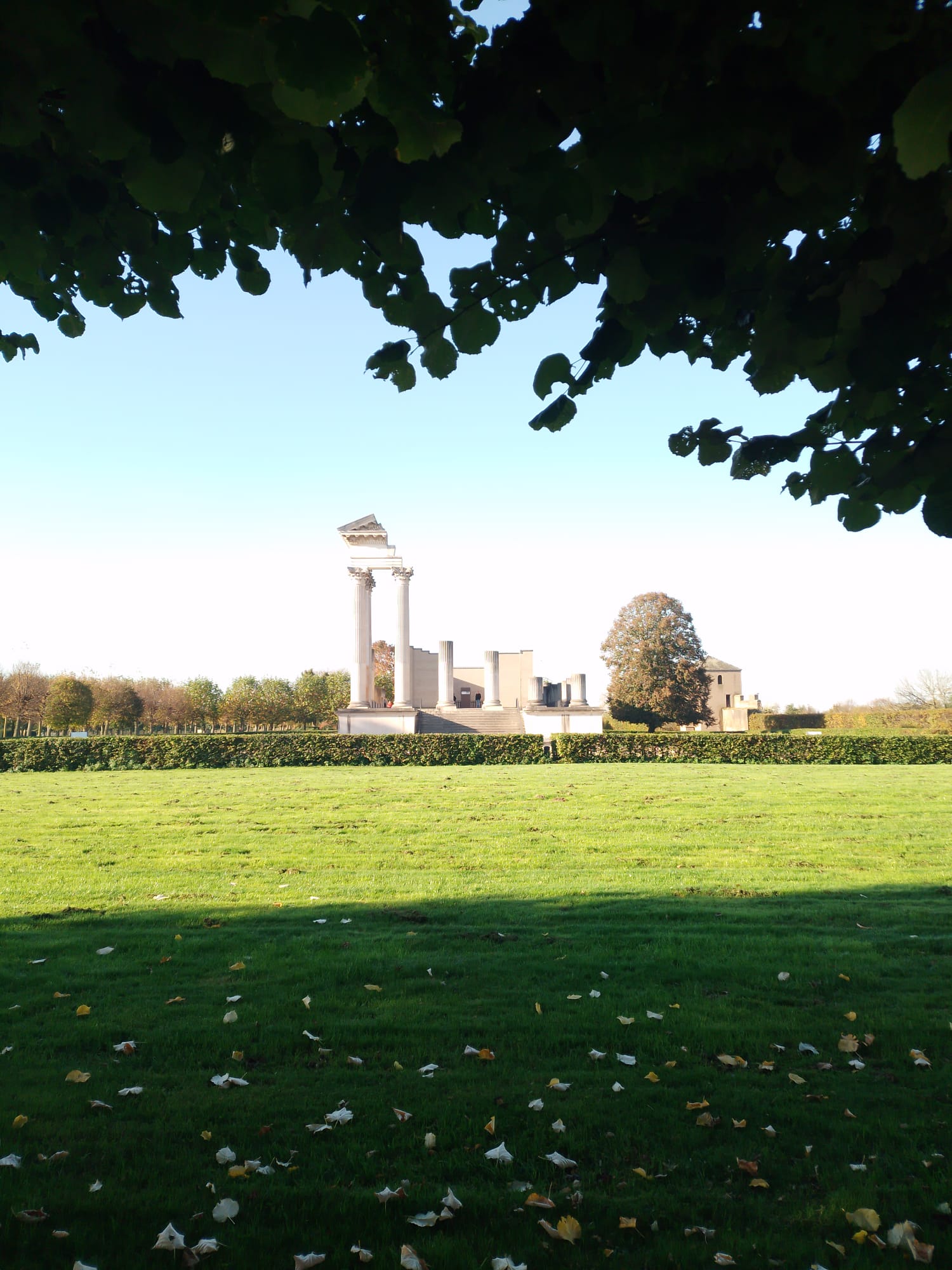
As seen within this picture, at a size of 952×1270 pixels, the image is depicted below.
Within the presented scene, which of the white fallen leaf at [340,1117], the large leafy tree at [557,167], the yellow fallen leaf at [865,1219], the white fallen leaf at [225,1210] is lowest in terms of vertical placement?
the yellow fallen leaf at [865,1219]

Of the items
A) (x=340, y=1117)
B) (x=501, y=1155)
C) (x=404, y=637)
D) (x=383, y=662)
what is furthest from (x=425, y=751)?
(x=383, y=662)

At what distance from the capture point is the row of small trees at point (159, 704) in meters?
46.9

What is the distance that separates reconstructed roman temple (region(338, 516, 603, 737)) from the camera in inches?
1519

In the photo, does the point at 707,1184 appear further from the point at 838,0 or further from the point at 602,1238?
the point at 838,0

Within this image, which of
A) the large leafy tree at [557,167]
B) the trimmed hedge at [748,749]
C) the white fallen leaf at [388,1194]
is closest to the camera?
the large leafy tree at [557,167]

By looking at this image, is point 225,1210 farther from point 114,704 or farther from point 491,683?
point 114,704

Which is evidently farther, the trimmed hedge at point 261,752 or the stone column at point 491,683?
the stone column at point 491,683

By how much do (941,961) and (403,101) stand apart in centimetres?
664

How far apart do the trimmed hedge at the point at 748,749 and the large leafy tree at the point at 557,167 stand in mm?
26548

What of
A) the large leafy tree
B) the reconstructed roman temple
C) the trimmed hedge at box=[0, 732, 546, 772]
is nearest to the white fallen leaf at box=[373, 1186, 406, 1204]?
the large leafy tree

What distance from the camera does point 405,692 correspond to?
4131 centimetres

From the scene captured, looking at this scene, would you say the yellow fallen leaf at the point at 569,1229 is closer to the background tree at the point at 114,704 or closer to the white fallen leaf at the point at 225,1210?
the white fallen leaf at the point at 225,1210

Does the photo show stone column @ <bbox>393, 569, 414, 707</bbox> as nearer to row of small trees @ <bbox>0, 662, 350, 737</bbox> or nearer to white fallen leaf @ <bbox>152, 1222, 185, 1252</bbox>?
row of small trees @ <bbox>0, 662, 350, 737</bbox>

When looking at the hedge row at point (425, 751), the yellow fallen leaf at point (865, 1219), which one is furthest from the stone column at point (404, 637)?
the yellow fallen leaf at point (865, 1219)
